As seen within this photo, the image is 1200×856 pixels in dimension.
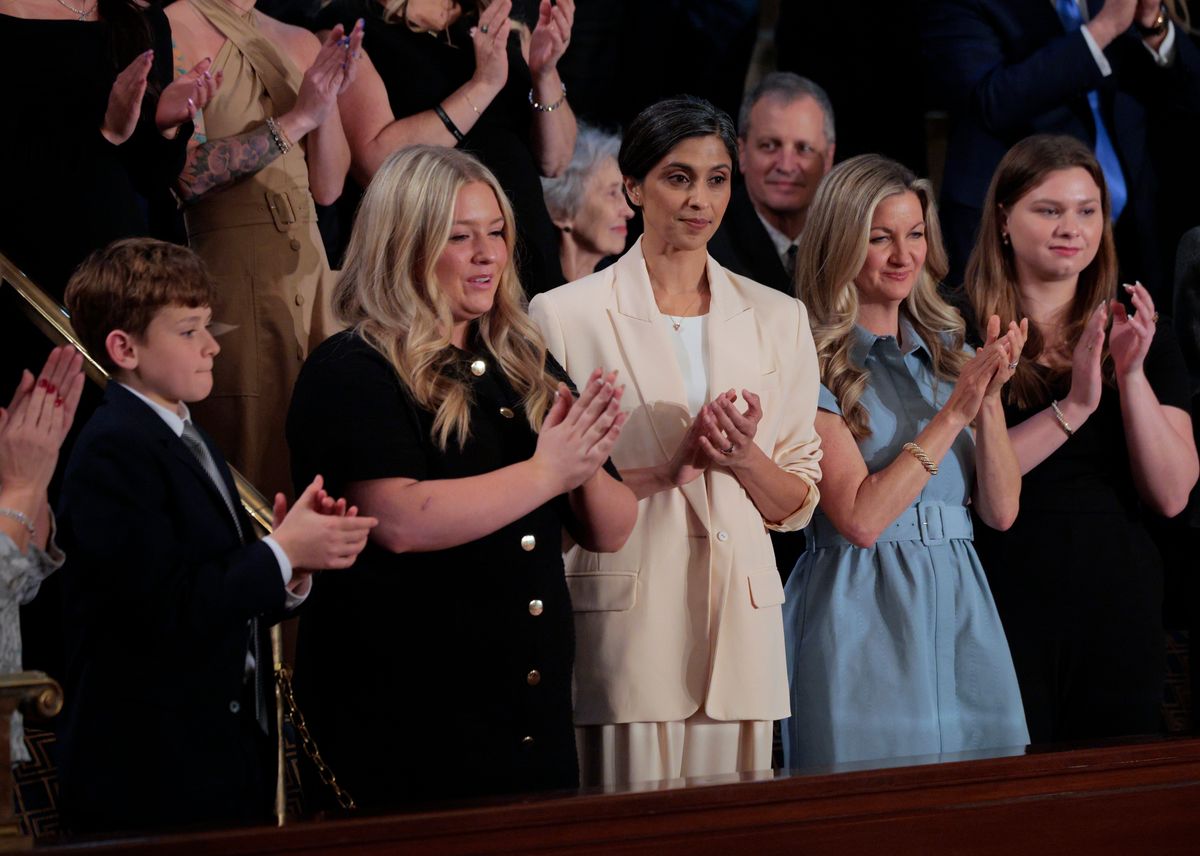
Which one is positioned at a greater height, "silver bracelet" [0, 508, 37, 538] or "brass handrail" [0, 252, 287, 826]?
"brass handrail" [0, 252, 287, 826]

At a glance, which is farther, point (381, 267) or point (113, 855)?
point (381, 267)

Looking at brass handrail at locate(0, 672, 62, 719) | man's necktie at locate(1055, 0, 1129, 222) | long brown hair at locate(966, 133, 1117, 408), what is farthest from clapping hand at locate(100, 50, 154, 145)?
man's necktie at locate(1055, 0, 1129, 222)

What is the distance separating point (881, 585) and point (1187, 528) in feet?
3.21

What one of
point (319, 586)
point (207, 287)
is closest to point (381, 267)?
point (207, 287)

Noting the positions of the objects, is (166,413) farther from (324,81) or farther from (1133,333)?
(1133,333)

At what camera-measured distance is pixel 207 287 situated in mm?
2580

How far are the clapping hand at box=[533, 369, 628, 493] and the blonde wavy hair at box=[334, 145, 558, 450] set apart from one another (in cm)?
11

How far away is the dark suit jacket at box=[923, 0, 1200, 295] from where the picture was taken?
15.6 ft

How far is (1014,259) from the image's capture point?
3873mm

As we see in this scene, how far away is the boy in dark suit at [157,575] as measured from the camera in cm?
239

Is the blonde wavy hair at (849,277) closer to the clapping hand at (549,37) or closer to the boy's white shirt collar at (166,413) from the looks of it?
the clapping hand at (549,37)

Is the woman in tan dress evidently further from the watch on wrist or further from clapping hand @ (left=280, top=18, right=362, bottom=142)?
the watch on wrist

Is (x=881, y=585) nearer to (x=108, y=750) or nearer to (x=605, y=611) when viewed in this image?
(x=605, y=611)

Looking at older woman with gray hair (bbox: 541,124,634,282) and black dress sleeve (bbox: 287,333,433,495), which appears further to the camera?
older woman with gray hair (bbox: 541,124,634,282)
